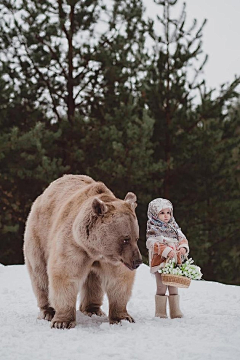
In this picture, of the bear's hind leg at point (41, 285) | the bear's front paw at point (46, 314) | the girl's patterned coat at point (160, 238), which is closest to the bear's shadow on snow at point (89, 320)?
the bear's front paw at point (46, 314)

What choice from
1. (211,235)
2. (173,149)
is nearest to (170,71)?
(173,149)

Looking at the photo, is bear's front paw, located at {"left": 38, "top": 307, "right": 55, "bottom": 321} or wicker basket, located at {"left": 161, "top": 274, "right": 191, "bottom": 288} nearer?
wicker basket, located at {"left": 161, "top": 274, "right": 191, "bottom": 288}

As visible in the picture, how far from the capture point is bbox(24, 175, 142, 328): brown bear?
16.0 ft

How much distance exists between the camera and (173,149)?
15680mm

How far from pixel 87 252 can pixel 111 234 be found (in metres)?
0.33

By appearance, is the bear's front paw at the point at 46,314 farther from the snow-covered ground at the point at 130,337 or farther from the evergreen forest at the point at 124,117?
the evergreen forest at the point at 124,117

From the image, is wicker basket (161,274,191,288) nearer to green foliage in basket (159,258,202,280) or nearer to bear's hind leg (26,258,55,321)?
green foliage in basket (159,258,202,280)

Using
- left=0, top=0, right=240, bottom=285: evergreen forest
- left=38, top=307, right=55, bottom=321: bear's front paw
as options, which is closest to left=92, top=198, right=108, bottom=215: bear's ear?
left=38, top=307, right=55, bottom=321: bear's front paw

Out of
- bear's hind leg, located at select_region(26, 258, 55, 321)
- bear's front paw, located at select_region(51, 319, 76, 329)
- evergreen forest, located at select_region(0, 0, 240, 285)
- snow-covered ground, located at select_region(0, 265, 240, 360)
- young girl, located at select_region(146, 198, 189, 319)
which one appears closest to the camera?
snow-covered ground, located at select_region(0, 265, 240, 360)

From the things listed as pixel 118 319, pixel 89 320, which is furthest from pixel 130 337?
pixel 89 320

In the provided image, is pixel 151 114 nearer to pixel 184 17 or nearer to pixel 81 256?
pixel 184 17

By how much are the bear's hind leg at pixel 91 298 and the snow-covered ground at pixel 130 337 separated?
0.62 ft

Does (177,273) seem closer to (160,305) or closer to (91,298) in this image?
(160,305)

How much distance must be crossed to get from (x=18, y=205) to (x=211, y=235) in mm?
5686
